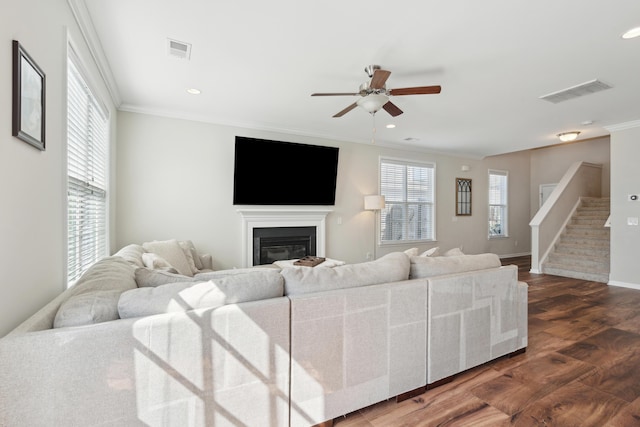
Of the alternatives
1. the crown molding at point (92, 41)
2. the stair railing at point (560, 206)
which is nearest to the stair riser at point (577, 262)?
the stair railing at point (560, 206)

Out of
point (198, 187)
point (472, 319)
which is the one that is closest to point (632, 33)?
point (472, 319)

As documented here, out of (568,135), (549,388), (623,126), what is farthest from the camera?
(568,135)

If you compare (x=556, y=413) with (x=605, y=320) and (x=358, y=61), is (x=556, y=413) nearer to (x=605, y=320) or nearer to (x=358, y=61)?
(x=605, y=320)

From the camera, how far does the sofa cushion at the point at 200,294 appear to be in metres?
1.30

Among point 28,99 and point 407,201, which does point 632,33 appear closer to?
point 28,99

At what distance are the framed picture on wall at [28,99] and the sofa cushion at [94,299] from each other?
0.69 m

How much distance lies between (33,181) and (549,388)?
3.25 metres

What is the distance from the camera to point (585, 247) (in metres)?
5.91

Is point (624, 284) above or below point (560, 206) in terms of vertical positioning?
below

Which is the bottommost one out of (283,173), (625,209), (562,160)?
(625,209)

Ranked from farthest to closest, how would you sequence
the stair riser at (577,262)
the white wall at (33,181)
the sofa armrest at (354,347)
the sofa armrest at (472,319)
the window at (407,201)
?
the window at (407,201), the stair riser at (577,262), the sofa armrest at (472,319), the sofa armrest at (354,347), the white wall at (33,181)


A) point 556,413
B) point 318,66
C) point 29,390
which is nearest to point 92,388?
point 29,390

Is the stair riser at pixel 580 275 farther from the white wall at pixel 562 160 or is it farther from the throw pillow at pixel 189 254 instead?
the throw pillow at pixel 189 254

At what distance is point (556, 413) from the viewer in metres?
1.76
